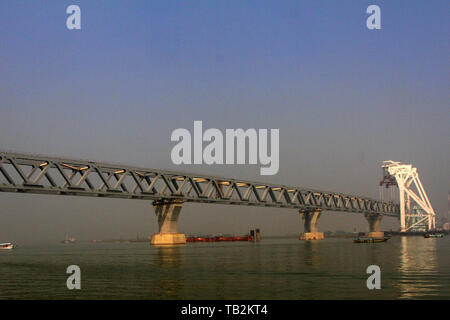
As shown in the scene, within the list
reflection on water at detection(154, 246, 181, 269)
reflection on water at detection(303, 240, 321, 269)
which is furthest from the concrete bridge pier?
reflection on water at detection(303, 240, 321, 269)

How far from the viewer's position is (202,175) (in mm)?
150750

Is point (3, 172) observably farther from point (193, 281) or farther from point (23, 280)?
point (193, 281)

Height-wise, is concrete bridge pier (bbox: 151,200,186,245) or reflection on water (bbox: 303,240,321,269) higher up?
concrete bridge pier (bbox: 151,200,186,245)

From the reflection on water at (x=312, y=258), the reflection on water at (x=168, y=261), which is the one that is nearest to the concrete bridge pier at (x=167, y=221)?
the reflection on water at (x=168, y=261)

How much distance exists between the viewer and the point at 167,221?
14100 cm

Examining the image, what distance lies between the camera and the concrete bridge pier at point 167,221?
139 m

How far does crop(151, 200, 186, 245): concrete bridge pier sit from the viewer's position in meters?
139

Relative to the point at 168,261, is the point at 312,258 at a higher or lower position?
higher

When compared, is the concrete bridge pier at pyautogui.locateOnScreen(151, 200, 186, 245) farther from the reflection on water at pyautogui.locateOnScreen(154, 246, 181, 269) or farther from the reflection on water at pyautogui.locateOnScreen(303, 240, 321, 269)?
the reflection on water at pyautogui.locateOnScreen(303, 240, 321, 269)

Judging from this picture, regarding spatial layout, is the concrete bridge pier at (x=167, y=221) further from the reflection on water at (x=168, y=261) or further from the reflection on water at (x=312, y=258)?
the reflection on water at (x=312, y=258)

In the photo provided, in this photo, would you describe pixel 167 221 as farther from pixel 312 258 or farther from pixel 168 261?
pixel 312 258

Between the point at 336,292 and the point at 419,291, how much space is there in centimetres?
527

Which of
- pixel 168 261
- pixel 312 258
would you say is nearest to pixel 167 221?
pixel 168 261
